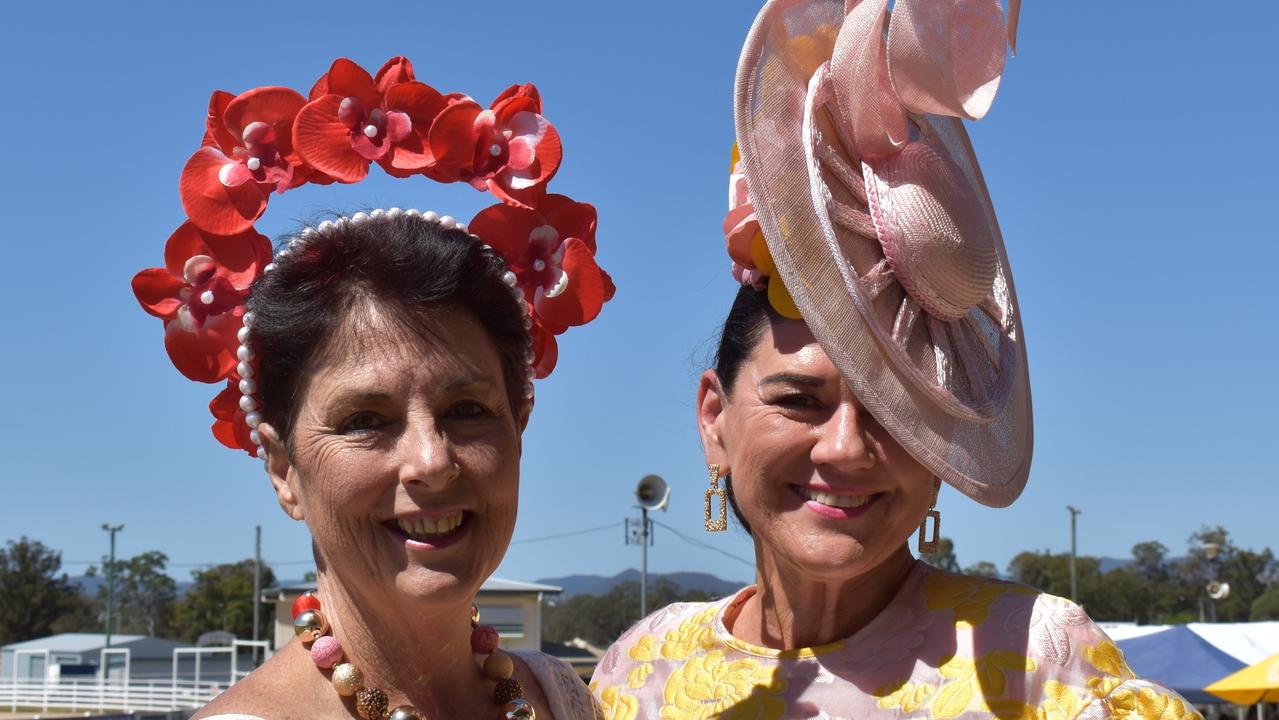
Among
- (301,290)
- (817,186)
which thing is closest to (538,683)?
(301,290)

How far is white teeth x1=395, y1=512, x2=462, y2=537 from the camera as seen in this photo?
2.32 m

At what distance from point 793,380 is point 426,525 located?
3.28 ft

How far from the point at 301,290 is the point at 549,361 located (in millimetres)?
606

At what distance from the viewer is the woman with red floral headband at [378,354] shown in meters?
2.32

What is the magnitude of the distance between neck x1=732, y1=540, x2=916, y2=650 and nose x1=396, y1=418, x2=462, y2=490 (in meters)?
1.07

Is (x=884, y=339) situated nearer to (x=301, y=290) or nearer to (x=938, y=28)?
(x=938, y=28)

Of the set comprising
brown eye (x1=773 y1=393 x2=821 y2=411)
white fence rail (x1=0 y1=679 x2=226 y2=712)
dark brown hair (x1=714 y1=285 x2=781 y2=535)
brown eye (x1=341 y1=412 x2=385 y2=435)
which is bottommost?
white fence rail (x1=0 y1=679 x2=226 y2=712)

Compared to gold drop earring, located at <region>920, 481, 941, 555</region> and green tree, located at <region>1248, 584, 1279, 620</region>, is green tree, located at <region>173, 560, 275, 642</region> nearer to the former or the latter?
green tree, located at <region>1248, 584, 1279, 620</region>

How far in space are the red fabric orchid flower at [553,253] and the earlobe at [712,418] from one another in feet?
2.01

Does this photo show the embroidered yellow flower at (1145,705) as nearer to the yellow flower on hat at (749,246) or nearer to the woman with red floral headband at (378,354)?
the yellow flower on hat at (749,246)

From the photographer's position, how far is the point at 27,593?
60656mm

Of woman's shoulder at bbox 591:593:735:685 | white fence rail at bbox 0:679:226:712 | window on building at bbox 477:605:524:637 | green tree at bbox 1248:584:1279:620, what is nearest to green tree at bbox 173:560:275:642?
white fence rail at bbox 0:679:226:712

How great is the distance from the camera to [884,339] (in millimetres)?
2795

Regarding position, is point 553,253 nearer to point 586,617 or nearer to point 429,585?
point 429,585
